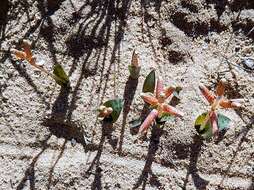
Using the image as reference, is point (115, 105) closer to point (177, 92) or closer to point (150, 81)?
point (150, 81)

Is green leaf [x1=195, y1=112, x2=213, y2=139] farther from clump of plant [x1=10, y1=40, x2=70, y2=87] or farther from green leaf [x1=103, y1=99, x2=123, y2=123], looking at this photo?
clump of plant [x1=10, y1=40, x2=70, y2=87]

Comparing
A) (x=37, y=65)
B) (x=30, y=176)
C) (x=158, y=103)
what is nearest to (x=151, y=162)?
(x=158, y=103)

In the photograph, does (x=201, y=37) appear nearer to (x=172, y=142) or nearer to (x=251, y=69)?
(x=251, y=69)

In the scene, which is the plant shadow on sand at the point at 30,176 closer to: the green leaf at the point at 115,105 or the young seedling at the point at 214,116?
the green leaf at the point at 115,105

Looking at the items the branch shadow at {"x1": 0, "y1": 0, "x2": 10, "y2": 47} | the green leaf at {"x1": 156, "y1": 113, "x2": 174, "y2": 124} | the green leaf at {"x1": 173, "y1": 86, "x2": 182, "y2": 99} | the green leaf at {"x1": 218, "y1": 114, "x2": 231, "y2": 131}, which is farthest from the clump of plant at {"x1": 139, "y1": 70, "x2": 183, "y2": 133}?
the branch shadow at {"x1": 0, "y1": 0, "x2": 10, "y2": 47}

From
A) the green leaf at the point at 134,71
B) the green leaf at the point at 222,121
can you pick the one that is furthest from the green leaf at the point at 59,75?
the green leaf at the point at 222,121

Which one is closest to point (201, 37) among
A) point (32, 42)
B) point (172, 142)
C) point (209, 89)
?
point (209, 89)

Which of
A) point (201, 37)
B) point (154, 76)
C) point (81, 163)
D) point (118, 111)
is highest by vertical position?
point (201, 37)
